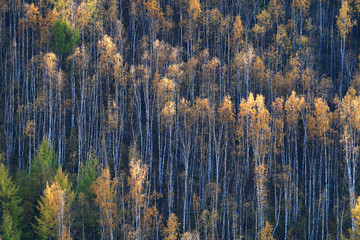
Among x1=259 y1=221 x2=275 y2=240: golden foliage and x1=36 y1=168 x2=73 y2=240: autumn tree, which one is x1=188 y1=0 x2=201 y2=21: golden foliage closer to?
x1=36 y1=168 x2=73 y2=240: autumn tree

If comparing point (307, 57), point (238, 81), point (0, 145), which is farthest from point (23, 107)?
point (307, 57)

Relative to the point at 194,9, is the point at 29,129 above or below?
below

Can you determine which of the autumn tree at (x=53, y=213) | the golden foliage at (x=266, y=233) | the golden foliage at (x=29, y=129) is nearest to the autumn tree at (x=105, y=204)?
the autumn tree at (x=53, y=213)

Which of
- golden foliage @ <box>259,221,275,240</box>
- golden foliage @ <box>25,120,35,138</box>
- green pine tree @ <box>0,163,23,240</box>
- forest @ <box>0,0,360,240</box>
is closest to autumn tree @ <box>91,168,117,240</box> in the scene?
forest @ <box>0,0,360,240</box>

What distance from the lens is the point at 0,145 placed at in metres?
39.9

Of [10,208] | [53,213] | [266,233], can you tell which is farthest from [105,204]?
[266,233]

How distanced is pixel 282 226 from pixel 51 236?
19.4 m

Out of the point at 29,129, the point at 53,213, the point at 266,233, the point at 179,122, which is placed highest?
the point at 179,122

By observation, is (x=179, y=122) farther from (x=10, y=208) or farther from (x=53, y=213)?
(x=10, y=208)

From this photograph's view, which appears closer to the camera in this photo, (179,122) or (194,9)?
(179,122)

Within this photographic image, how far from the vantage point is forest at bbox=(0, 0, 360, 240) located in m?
33.0

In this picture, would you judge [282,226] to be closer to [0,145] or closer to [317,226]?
[317,226]

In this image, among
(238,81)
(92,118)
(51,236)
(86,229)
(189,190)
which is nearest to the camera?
(51,236)

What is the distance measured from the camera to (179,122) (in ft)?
138
